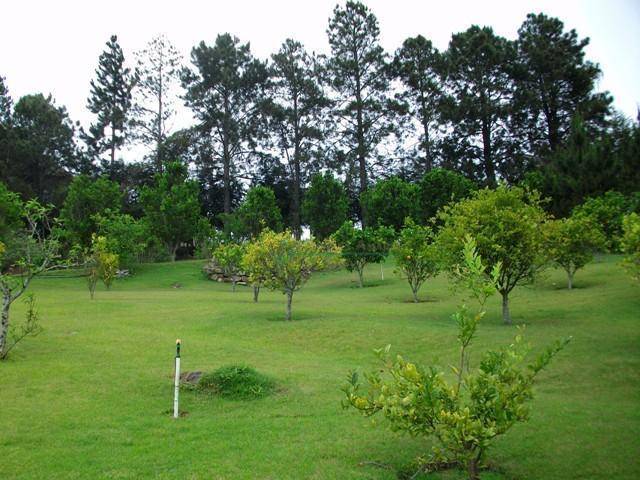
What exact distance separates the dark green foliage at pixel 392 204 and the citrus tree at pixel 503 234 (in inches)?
769

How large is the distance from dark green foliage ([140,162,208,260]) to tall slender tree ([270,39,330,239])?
11.2m

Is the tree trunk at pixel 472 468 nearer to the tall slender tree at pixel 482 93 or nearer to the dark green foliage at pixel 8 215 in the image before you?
the dark green foliage at pixel 8 215

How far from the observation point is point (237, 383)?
903 cm

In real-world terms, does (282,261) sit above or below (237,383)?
above

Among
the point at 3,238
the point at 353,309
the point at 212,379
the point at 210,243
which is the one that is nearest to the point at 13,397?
the point at 212,379

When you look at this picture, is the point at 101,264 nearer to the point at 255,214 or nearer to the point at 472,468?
the point at 255,214

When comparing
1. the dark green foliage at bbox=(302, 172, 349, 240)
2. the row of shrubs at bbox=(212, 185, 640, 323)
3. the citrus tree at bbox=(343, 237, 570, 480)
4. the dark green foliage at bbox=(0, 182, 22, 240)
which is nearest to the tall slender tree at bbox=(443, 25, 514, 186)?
the dark green foliage at bbox=(302, 172, 349, 240)

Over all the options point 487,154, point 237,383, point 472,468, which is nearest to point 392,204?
point 487,154

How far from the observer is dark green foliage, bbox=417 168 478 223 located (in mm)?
36156

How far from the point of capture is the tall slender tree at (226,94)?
1855 inches

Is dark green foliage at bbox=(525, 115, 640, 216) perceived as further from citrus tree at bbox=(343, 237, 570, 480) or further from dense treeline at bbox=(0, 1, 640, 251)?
citrus tree at bbox=(343, 237, 570, 480)

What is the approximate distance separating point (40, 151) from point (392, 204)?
32.2 meters

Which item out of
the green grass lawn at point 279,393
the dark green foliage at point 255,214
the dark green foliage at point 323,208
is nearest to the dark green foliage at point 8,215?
the dark green foliage at point 255,214

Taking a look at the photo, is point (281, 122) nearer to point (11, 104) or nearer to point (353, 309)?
point (11, 104)
